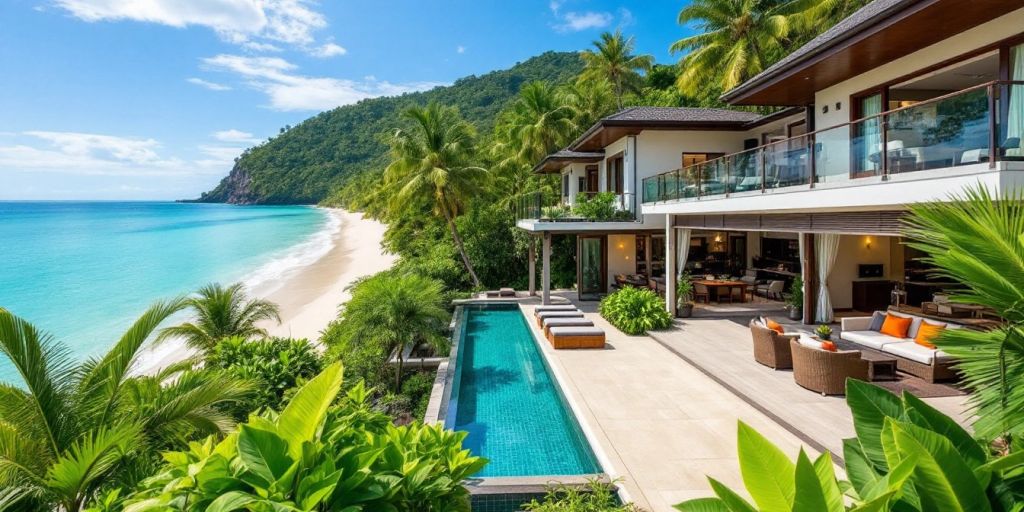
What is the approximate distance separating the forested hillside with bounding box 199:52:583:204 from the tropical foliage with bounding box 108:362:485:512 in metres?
67.4

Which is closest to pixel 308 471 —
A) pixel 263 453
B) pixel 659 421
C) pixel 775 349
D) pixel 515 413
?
pixel 263 453

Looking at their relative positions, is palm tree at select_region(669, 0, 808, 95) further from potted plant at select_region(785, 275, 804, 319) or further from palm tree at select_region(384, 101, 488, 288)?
potted plant at select_region(785, 275, 804, 319)

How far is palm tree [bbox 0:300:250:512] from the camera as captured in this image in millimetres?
4168

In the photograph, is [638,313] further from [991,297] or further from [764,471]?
[764,471]

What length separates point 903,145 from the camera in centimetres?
728

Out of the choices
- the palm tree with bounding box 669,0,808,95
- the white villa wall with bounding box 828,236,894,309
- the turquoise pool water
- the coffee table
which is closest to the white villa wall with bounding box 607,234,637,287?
the turquoise pool water

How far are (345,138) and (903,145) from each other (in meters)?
122

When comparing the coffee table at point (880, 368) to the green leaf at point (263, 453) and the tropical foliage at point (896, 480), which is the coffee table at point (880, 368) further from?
the green leaf at point (263, 453)

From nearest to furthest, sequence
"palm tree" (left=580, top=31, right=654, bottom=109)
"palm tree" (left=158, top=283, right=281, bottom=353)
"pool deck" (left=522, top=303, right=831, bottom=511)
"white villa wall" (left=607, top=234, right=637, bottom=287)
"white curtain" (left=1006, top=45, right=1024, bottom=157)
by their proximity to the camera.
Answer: "white curtain" (left=1006, top=45, right=1024, bottom=157)
"pool deck" (left=522, top=303, right=831, bottom=511)
"palm tree" (left=158, top=283, right=281, bottom=353)
"white villa wall" (left=607, top=234, right=637, bottom=287)
"palm tree" (left=580, top=31, right=654, bottom=109)

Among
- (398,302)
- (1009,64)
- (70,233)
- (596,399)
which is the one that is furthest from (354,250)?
(70,233)

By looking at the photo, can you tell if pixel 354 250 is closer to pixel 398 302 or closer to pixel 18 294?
pixel 18 294

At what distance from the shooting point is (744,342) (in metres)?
12.2

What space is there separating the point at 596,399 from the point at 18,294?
4097cm

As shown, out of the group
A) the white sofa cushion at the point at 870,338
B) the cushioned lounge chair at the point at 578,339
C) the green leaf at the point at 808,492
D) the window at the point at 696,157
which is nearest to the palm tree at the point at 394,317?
the cushioned lounge chair at the point at 578,339
